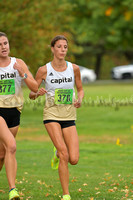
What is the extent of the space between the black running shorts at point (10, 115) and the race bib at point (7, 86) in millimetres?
215

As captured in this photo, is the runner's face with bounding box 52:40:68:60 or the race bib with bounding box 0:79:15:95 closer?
the race bib with bounding box 0:79:15:95

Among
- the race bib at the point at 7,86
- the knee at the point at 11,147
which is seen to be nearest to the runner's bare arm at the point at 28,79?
the race bib at the point at 7,86

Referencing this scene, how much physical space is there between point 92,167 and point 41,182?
92.9 inches

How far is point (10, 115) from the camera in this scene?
700 centimetres

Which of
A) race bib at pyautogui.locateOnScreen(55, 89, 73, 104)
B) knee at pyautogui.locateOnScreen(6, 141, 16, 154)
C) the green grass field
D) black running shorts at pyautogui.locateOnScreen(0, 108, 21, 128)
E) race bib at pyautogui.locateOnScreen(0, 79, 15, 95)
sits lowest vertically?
the green grass field

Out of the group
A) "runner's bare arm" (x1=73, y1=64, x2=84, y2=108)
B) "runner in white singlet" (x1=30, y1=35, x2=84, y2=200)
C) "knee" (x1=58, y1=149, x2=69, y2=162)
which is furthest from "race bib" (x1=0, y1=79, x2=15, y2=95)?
"knee" (x1=58, y1=149, x2=69, y2=162)

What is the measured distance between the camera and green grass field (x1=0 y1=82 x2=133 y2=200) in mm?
7723

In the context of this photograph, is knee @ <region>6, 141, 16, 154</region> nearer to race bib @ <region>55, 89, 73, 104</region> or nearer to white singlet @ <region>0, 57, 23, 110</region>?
white singlet @ <region>0, 57, 23, 110</region>

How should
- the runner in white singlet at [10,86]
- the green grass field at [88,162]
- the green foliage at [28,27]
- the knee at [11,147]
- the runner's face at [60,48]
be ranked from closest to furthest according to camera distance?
the knee at [11,147]
the runner in white singlet at [10,86]
the runner's face at [60,48]
the green grass field at [88,162]
the green foliage at [28,27]

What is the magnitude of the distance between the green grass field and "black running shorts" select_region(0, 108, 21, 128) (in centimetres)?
100

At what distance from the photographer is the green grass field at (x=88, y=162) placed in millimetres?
7723

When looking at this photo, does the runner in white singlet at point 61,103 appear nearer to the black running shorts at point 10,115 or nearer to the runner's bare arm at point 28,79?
the runner's bare arm at point 28,79

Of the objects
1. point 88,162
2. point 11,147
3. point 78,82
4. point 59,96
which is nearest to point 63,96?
point 59,96

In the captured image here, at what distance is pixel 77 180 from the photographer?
354 inches
